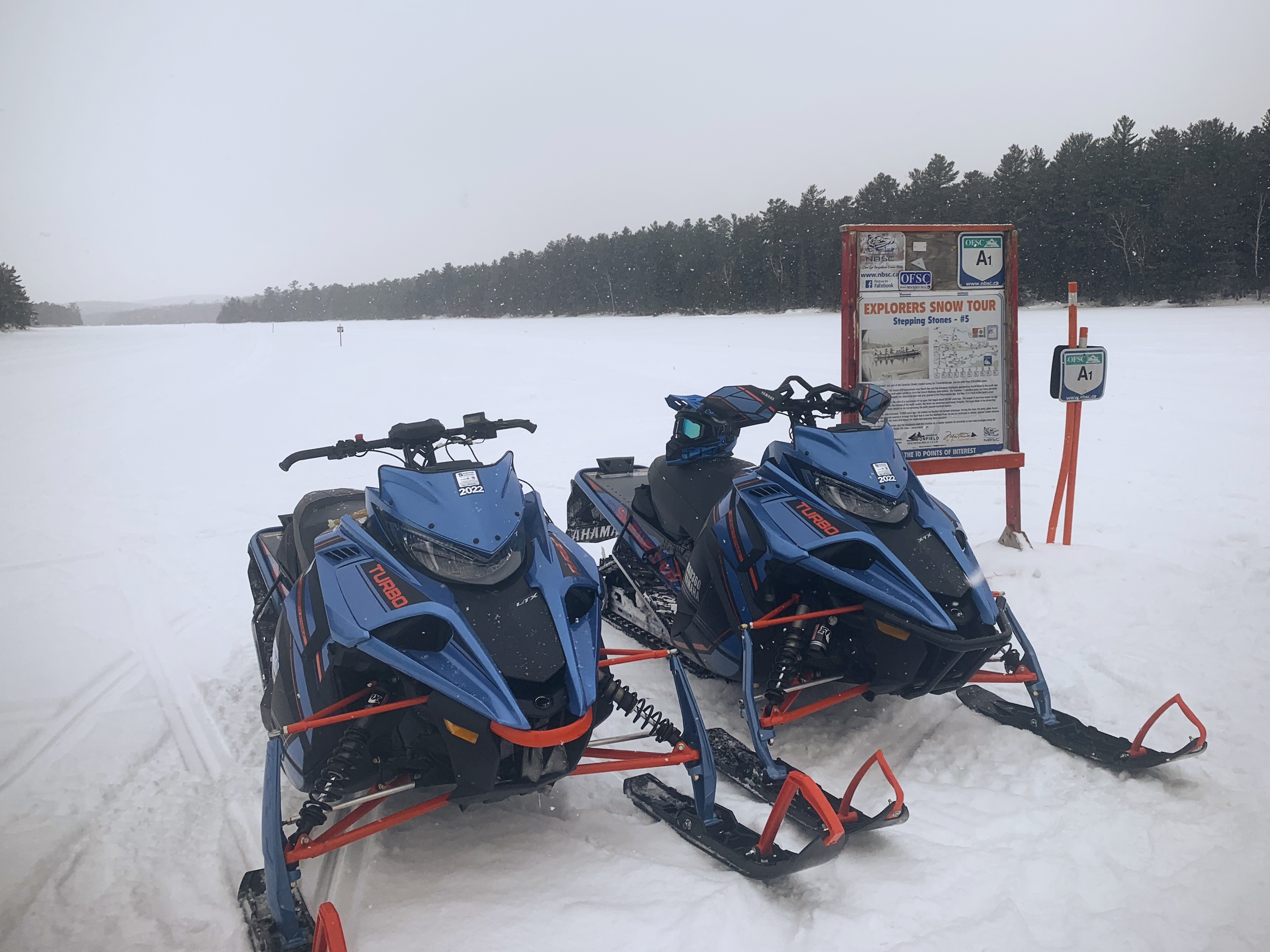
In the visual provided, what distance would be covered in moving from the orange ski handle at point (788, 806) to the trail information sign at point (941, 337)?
3140 millimetres

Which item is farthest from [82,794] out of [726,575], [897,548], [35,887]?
[897,548]

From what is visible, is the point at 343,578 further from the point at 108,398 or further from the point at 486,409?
the point at 108,398

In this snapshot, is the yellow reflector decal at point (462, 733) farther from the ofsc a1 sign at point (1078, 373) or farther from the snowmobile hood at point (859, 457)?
the ofsc a1 sign at point (1078, 373)

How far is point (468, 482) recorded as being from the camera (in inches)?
108

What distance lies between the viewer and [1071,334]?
5.14m

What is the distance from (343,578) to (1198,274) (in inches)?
1004

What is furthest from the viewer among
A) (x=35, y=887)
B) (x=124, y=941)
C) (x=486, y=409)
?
(x=486, y=409)

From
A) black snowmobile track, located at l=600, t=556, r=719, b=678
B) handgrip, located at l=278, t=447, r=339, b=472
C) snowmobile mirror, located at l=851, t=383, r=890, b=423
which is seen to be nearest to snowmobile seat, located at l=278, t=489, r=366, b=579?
handgrip, located at l=278, t=447, r=339, b=472

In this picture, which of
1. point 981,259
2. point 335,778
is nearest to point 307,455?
point 335,778

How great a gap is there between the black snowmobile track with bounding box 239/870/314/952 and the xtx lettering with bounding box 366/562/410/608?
2.74 ft

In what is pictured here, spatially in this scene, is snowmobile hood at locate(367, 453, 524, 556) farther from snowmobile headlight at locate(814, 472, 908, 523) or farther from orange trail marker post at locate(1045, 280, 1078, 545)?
orange trail marker post at locate(1045, 280, 1078, 545)

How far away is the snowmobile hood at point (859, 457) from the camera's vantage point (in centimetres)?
335

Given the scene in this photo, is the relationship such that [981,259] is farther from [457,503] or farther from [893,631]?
[457,503]

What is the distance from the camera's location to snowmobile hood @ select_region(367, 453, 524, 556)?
2.66 meters
